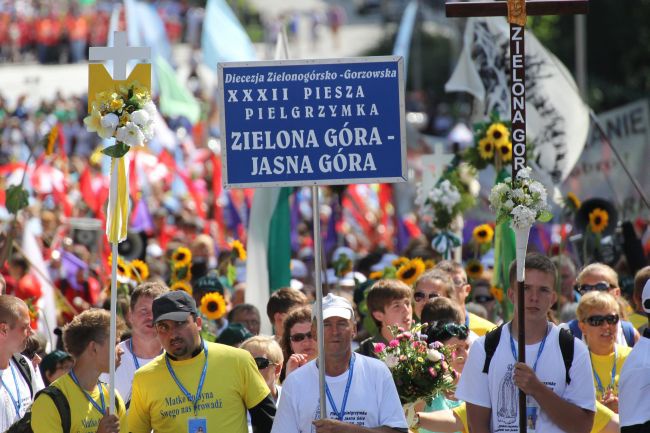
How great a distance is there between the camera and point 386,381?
22.4 feet

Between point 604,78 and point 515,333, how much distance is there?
32878 millimetres

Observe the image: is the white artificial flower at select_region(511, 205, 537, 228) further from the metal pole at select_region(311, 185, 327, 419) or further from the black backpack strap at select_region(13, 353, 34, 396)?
the black backpack strap at select_region(13, 353, 34, 396)

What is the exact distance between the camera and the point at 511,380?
22.7 feet

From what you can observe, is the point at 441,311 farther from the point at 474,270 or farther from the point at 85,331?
the point at 474,270

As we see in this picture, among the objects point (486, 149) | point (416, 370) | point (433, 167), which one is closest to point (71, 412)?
point (416, 370)

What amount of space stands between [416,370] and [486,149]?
5567 millimetres

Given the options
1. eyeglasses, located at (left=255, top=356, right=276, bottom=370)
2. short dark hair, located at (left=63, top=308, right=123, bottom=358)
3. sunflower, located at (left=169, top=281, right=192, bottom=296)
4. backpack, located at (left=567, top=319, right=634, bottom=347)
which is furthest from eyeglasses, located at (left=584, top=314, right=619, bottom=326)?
sunflower, located at (left=169, top=281, right=192, bottom=296)

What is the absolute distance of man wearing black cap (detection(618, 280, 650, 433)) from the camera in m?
6.68

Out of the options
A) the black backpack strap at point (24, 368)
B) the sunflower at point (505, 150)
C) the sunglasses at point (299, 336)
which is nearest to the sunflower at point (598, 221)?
the sunflower at point (505, 150)

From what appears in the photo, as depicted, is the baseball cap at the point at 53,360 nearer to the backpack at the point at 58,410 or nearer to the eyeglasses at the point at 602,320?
the backpack at the point at 58,410

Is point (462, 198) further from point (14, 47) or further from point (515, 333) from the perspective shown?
point (14, 47)

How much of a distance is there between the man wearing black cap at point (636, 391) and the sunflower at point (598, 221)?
625cm

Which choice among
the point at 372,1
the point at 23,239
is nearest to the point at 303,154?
the point at 23,239

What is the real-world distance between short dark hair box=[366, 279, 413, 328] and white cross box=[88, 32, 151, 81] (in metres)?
2.22
